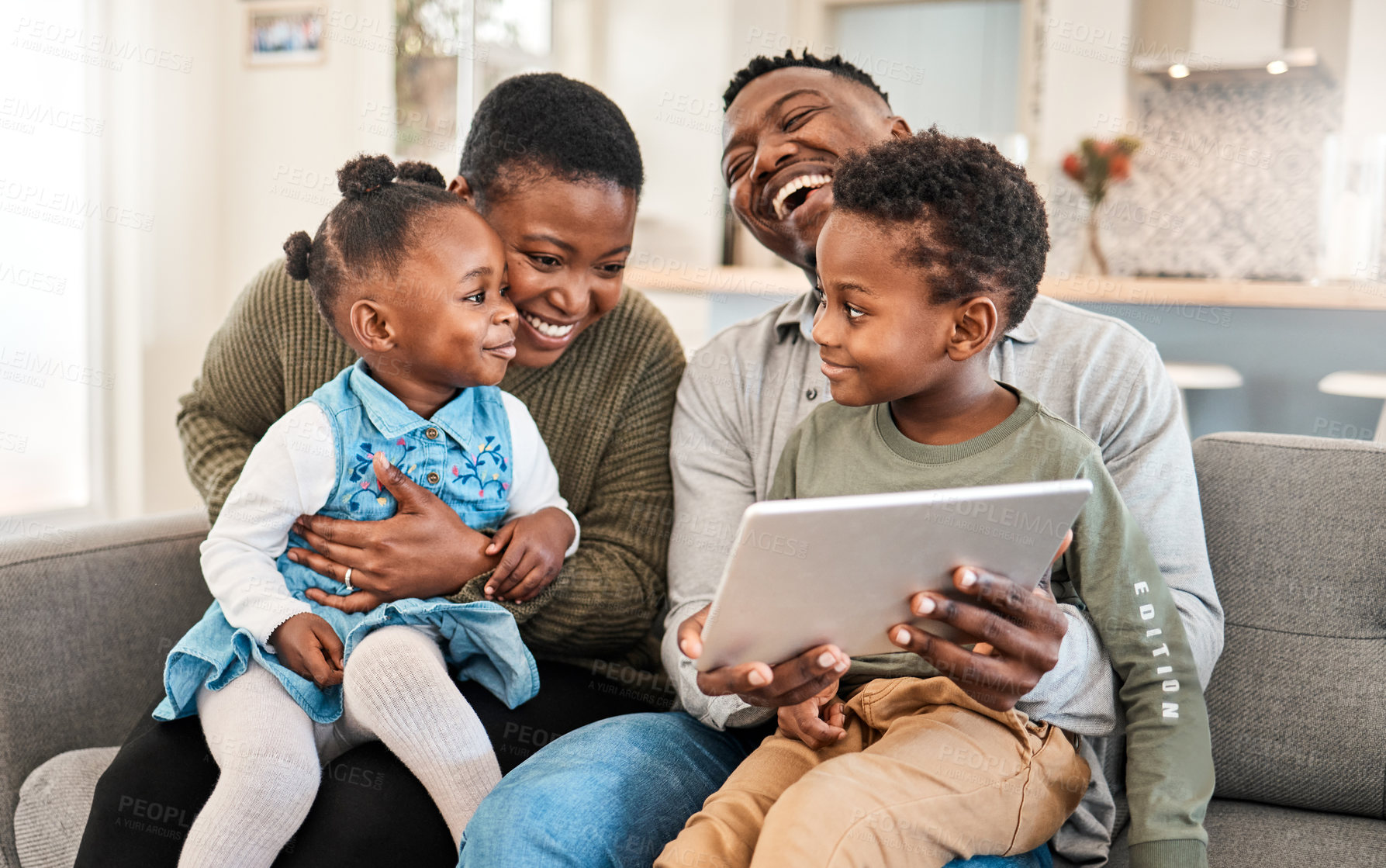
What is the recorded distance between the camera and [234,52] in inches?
143

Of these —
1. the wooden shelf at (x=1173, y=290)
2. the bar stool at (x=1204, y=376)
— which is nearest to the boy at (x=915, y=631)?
the wooden shelf at (x=1173, y=290)

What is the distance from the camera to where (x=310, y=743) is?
3.79 ft

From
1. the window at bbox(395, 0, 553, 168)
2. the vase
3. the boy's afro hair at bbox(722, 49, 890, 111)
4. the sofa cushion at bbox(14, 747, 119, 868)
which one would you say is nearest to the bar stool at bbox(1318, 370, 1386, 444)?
the vase

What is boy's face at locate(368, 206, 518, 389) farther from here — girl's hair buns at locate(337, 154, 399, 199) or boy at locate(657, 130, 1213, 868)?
boy at locate(657, 130, 1213, 868)

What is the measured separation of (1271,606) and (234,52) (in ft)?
11.7

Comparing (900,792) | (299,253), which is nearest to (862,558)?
(900,792)

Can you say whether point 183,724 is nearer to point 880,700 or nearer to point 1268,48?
point 880,700

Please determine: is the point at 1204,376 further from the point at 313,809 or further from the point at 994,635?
the point at 313,809

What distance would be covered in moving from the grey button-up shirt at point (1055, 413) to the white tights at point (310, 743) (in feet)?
0.91

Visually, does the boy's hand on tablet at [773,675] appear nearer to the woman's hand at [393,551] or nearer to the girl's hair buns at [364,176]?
the woman's hand at [393,551]

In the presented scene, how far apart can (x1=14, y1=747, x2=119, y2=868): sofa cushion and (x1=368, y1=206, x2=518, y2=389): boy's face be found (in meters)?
0.66

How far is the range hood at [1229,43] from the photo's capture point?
405cm

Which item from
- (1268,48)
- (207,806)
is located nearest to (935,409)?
(207,806)

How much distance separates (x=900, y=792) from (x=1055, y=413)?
0.53 metres
